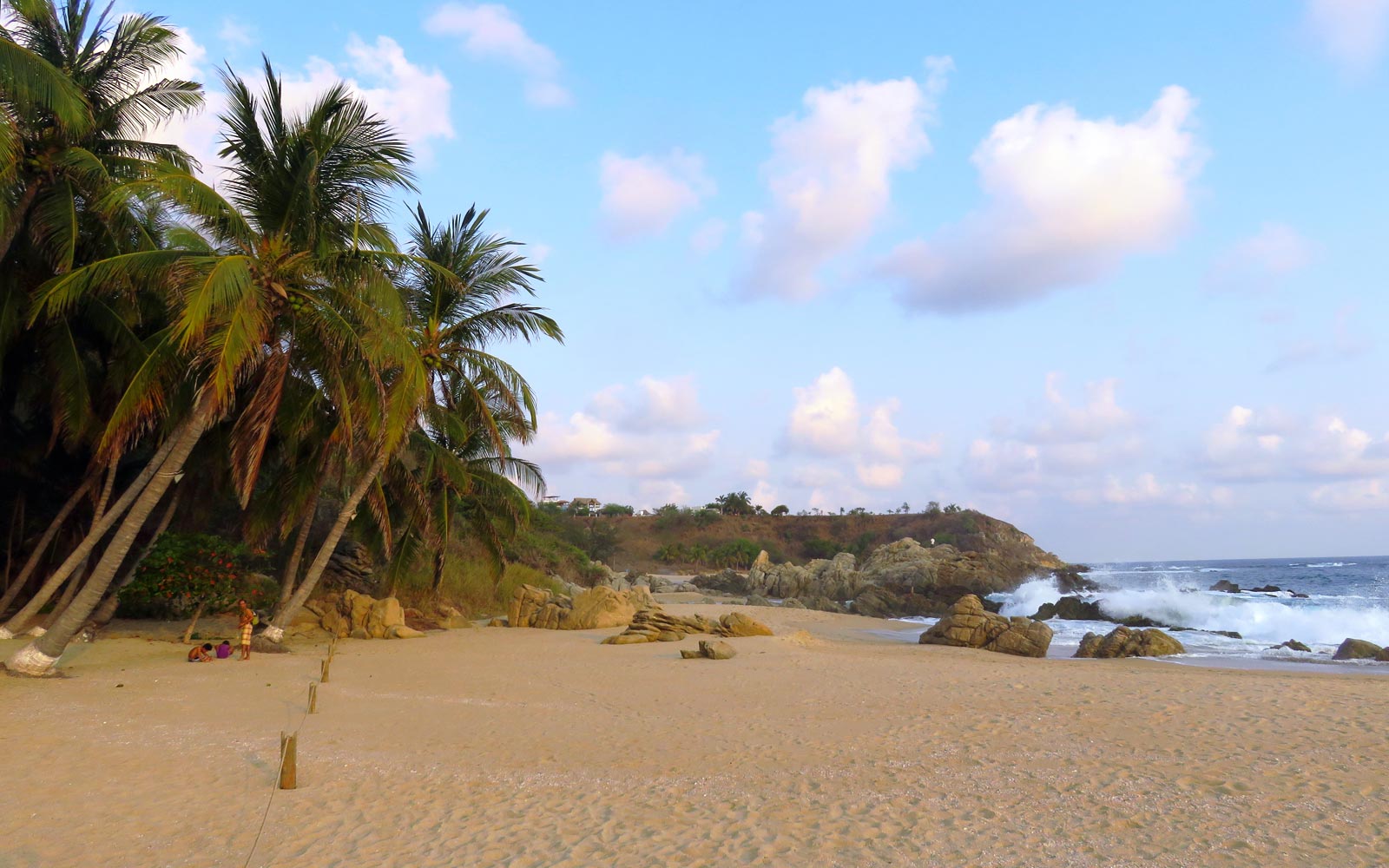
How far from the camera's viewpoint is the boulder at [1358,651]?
18.4m

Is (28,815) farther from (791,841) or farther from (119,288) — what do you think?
(119,288)

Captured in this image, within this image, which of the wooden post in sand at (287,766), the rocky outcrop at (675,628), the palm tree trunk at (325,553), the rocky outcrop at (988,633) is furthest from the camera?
the rocky outcrop at (988,633)

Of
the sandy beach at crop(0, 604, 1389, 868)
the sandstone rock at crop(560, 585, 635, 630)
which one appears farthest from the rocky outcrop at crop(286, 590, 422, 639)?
the sandy beach at crop(0, 604, 1389, 868)

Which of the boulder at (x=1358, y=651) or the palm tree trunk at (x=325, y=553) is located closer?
the palm tree trunk at (x=325, y=553)

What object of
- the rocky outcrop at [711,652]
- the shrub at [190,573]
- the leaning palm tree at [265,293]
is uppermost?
the leaning palm tree at [265,293]

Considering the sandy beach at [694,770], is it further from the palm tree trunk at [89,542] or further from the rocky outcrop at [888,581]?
the rocky outcrop at [888,581]

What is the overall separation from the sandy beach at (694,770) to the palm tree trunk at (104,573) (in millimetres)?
448

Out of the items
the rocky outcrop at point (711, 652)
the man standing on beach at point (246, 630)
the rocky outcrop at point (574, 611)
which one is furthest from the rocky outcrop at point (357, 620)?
the rocky outcrop at point (711, 652)

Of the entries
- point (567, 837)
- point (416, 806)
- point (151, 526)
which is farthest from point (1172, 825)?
point (151, 526)

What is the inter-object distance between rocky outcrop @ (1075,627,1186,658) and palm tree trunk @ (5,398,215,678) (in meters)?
19.0

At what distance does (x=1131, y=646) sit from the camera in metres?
18.9

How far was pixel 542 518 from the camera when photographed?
3606 centimetres

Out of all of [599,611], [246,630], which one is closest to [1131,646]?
[599,611]

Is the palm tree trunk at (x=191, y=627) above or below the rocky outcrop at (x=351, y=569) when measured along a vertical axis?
below
